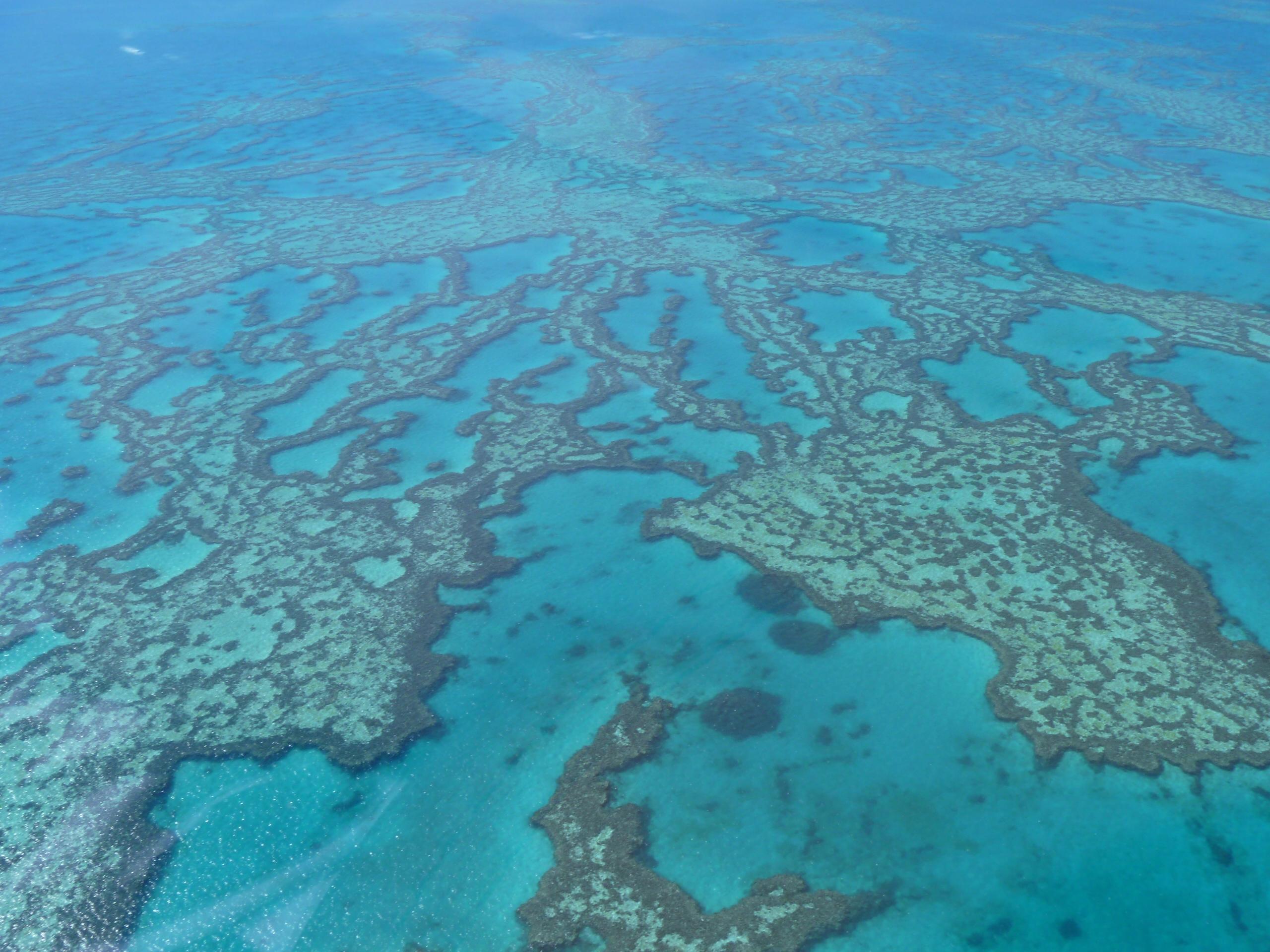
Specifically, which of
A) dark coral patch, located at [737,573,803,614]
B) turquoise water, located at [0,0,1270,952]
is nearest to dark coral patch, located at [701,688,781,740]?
turquoise water, located at [0,0,1270,952]

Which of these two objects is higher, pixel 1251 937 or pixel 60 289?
pixel 1251 937

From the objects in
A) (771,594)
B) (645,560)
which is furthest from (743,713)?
(645,560)

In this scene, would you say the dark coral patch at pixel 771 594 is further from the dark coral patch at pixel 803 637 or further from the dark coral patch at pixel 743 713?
the dark coral patch at pixel 743 713

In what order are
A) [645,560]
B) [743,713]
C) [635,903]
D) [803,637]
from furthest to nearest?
[645,560] → [803,637] → [743,713] → [635,903]

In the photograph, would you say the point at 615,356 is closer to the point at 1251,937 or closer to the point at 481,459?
the point at 481,459

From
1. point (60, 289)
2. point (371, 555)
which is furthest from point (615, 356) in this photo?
point (60, 289)

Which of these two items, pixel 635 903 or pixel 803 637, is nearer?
pixel 635 903

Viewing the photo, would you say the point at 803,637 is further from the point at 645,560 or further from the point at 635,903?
the point at 635,903
